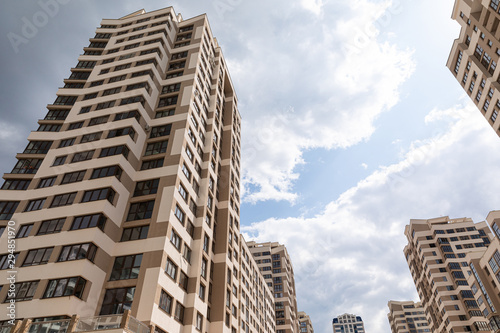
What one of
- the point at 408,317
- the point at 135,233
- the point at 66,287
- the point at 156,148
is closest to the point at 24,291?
the point at 66,287

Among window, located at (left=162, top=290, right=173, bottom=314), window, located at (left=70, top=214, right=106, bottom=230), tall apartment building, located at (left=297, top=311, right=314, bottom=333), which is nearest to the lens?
window, located at (left=162, top=290, right=173, bottom=314)

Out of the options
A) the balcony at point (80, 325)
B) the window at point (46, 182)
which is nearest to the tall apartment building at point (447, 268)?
the balcony at point (80, 325)

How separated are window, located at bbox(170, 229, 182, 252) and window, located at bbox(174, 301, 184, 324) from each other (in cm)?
511

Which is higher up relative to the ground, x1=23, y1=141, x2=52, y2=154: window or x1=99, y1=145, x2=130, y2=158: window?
x1=23, y1=141, x2=52, y2=154: window

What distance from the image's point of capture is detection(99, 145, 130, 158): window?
35094mm

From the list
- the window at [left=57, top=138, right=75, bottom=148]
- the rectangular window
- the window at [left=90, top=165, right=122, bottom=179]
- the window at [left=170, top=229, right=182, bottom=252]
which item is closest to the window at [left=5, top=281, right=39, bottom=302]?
the rectangular window

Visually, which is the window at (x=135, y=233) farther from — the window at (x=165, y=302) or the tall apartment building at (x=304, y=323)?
the tall apartment building at (x=304, y=323)

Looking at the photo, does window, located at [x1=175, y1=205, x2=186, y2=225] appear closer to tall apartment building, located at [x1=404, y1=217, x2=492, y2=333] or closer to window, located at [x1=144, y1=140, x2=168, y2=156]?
window, located at [x1=144, y1=140, x2=168, y2=156]

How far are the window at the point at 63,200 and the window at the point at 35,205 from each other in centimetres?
164

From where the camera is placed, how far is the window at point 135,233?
30.3 meters

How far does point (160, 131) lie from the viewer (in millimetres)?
39594

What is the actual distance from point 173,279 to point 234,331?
50.0 feet

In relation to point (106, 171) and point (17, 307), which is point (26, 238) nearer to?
point (17, 307)

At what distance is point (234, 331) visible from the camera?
1547 inches
